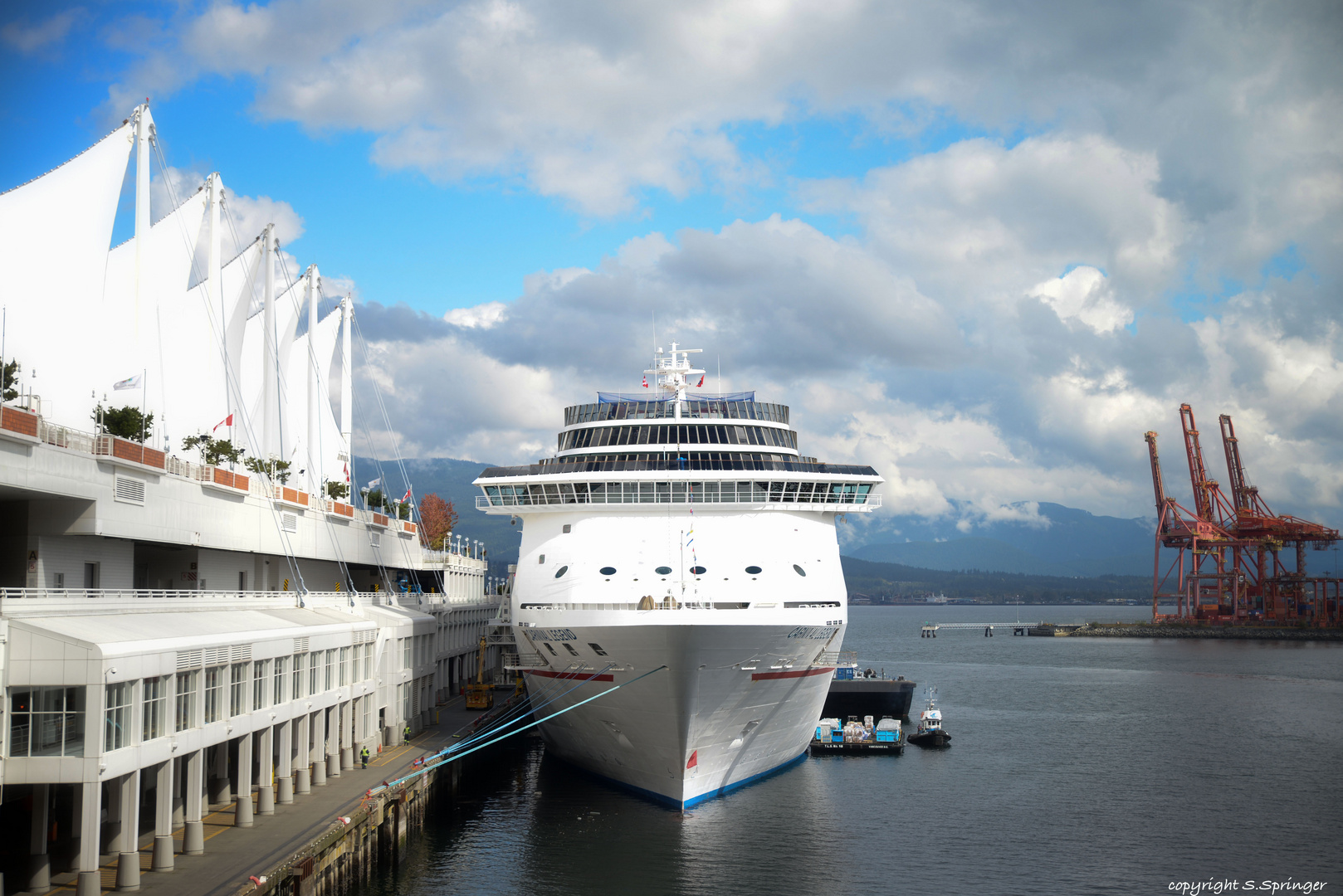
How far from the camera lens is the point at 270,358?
50844 millimetres

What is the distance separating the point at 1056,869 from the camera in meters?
28.2

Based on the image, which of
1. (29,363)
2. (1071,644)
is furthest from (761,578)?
(1071,644)

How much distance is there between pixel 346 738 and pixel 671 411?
15798 millimetres

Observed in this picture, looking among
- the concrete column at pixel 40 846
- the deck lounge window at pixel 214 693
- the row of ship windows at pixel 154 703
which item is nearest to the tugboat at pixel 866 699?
the row of ship windows at pixel 154 703

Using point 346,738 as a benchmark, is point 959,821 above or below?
below

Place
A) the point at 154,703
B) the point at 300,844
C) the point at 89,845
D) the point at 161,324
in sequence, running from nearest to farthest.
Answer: the point at 89,845
the point at 154,703
the point at 300,844
the point at 161,324

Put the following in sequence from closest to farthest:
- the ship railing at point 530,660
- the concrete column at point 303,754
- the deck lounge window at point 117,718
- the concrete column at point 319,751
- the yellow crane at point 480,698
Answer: the deck lounge window at point 117,718, the concrete column at point 303,754, the concrete column at point 319,751, the ship railing at point 530,660, the yellow crane at point 480,698

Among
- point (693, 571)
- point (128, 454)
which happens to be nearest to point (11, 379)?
point (128, 454)

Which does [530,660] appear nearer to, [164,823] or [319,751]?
[319,751]

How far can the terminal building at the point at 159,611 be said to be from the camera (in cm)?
1980

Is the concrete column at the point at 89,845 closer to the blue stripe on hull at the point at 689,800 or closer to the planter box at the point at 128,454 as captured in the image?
the planter box at the point at 128,454

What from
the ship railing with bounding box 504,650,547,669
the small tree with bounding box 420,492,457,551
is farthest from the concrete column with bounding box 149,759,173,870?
the small tree with bounding box 420,492,457,551

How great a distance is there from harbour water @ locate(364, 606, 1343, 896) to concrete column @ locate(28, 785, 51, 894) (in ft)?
26.9

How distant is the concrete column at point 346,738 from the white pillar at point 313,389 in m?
23.1
